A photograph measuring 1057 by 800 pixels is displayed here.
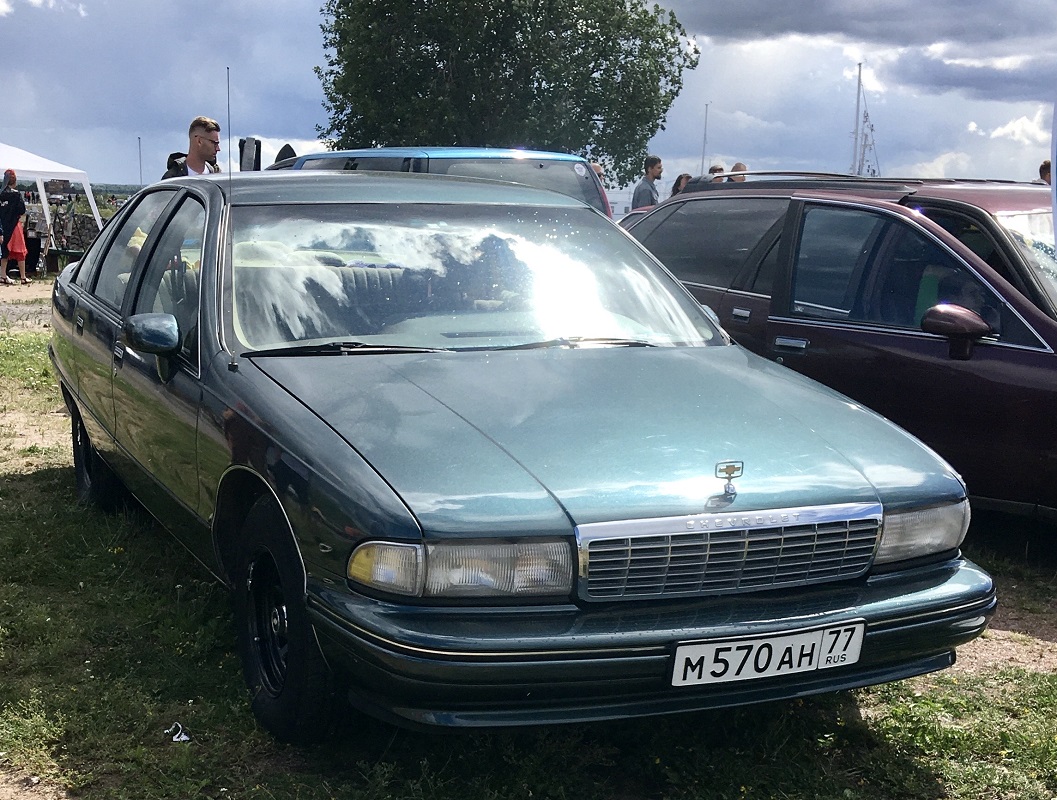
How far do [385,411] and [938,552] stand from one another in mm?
1540

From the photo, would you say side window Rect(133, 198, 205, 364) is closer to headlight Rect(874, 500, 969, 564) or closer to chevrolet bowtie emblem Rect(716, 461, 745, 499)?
chevrolet bowtie emblem Rect(716, 461, 745, 499)

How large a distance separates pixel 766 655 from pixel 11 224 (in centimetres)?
1882

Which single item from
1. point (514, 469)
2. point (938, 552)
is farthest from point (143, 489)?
point (938, 552)

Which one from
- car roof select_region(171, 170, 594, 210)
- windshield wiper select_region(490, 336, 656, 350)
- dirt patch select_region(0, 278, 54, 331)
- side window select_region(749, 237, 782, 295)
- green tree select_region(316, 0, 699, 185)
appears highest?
green tree select_region(316, 0, 699, 185)

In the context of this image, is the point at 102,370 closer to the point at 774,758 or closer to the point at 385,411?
the point at 385,411

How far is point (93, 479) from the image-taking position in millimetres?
5707

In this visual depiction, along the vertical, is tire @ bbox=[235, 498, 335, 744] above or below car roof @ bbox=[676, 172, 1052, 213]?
below

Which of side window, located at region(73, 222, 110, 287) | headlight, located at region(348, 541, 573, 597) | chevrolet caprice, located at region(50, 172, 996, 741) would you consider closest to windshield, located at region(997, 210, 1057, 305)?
chevrolet caprice, located at region(50, 172, 996, 741)

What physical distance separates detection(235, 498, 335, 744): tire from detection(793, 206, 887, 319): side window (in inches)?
128

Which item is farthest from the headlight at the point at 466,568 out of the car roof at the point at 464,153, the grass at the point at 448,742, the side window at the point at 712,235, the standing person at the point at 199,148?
the car roof at the point at 464,153

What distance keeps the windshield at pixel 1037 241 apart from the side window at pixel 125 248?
3560 millimetres

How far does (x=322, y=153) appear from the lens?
1137 cm

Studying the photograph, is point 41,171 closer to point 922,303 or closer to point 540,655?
point 922,303

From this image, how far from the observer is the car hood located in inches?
116
